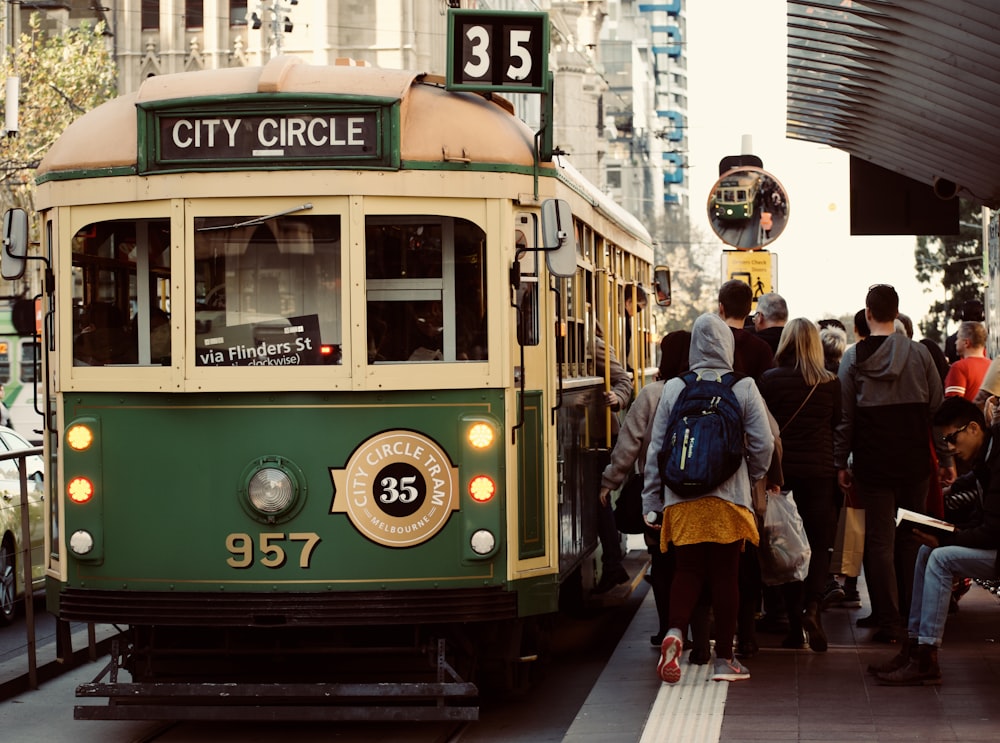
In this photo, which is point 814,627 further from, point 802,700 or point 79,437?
point 79,437

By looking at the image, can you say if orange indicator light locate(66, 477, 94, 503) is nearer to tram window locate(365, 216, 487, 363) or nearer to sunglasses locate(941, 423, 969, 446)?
tram window locate(365, 216, 487, 363)

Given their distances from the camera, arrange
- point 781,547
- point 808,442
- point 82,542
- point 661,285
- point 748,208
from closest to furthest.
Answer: point 82,542, point 781,547, point 808,442, point 748,208, point 661,285

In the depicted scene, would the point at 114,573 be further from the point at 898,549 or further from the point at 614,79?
the point at 614,79

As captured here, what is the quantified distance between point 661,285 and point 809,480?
7.72m

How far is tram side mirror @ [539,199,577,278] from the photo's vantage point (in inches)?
316

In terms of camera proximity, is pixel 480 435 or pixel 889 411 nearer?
pixel 480 435

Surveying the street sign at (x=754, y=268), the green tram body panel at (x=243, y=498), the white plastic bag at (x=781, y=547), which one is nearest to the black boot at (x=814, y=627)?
the white plastic bag at (x=781, y=547)

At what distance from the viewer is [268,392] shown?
7.83 metres

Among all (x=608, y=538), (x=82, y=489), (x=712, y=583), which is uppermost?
(x=82, y=489)

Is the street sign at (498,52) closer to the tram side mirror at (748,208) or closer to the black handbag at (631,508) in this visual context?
the black handbag at (631,508)

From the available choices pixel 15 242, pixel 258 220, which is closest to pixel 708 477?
pixel 258 220

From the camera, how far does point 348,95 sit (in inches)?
313

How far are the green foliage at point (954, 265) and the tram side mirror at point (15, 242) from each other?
57400 mm

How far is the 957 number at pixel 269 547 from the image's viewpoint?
7.84 meters
